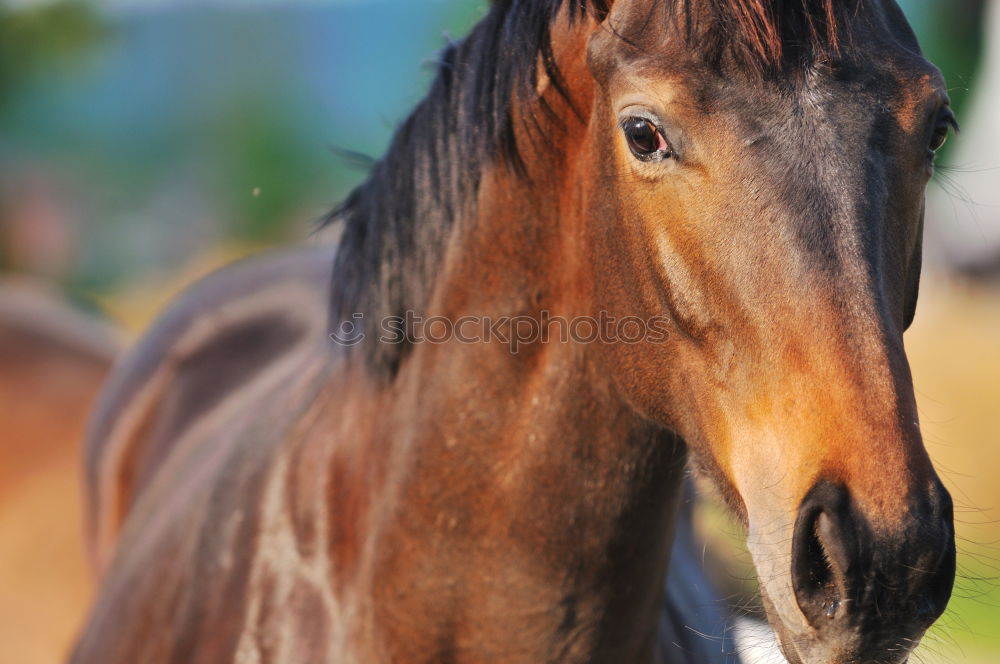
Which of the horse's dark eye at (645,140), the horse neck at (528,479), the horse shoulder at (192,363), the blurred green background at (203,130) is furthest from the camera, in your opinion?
the blurred green background at (203,130)

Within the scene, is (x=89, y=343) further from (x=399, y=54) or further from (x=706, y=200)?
(x=399, y=54)

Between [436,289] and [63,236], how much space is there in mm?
13149

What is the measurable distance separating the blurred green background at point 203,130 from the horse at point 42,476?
21.7 ft

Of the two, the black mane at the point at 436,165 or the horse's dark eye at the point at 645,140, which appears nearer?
the horse's dark eye at the point at 645,140

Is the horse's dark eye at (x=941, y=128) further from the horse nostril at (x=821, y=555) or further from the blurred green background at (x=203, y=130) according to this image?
the blurred green background at (x=203, y=130)

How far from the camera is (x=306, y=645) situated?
1758 millimetres

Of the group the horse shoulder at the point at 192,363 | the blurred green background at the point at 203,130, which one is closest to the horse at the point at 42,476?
the horse shoulder at the point at 192,363

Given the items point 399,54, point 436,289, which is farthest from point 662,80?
point 399,54

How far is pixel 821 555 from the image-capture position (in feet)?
3.97

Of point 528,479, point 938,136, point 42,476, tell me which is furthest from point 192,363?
point 938,136

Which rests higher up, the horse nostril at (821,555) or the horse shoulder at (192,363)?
the horse shoulder at (192,363)

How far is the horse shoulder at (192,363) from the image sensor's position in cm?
298

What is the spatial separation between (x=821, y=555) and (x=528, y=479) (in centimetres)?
52

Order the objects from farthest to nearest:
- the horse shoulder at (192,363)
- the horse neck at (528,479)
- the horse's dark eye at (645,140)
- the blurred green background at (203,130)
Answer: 1. the blurred green background at (203,130)
2. the horse shoulder at (192,363)
3. the horse neck at (528,479)
4. the horse's dark eye at (645,140)
